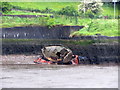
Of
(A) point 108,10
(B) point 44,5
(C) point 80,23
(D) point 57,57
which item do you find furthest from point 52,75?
(A) point 108,10

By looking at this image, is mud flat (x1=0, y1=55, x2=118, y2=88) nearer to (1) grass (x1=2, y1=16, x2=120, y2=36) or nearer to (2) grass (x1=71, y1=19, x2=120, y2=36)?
(1) grass (x1=2, y1=16, x2=120, y2=36)

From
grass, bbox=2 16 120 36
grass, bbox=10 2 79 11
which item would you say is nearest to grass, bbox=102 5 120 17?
grass, bbox=2 16 120 36

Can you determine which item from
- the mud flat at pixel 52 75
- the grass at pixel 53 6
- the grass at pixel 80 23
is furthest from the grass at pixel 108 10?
the mud flat at pixel 52 75

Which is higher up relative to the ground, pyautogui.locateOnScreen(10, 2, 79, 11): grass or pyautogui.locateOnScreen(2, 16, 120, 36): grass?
pyautogui.locateOnScreen(10, 2, 79, 11): grass

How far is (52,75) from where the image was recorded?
676 inches

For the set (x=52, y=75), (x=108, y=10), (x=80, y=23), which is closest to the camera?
(x=52, y=75)

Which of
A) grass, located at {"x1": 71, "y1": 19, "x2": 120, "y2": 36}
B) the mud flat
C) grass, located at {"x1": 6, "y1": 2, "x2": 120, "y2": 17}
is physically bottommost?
the mud flat

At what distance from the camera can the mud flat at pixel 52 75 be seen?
47.4 ft

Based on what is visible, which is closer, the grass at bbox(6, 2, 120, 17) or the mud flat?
the mud flat

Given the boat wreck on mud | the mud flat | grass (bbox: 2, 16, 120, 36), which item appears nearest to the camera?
the mud flat

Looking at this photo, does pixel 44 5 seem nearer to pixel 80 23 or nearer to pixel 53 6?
pixel 53 6

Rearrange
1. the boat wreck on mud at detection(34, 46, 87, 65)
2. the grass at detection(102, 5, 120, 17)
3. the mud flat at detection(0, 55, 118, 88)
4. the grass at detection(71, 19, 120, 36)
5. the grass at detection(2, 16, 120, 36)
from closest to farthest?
the mud flat at detection(0, 55, 118, 88) → the boat wreck on mud at detection(34, 46, 87, 65) → the grass at detection(102, 5, 120, 17) → the grass at detection(2, 16, 120, 36) → the grass at detection(71, 19, 120, 36)

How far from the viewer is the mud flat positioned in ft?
47.4

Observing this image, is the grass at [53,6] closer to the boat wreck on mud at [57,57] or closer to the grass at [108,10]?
the grass at [108,10]
